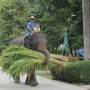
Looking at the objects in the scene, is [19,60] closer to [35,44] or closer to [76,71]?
[35,44]

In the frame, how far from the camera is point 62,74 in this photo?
1445 cm

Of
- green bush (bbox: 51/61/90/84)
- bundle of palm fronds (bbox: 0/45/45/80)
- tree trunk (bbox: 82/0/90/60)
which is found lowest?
green bush (bbox: 51/61/90/84)

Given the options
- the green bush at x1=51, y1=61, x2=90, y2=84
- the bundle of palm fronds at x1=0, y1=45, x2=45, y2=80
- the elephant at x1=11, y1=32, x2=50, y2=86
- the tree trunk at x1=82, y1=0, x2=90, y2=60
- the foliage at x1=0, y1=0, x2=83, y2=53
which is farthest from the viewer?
the foliage at x1=0, y1=0, x2=83, y2=53

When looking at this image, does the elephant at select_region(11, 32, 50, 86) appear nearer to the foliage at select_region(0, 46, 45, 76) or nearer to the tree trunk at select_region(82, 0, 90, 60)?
the foliage at select_region(0, 46, 45, 76)

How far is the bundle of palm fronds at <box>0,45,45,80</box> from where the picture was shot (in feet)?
40.3

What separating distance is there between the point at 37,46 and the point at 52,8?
23.1 feet

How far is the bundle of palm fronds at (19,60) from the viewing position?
12.3 meters

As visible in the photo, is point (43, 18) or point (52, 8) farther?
point (43, 18)

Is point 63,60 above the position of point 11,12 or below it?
below

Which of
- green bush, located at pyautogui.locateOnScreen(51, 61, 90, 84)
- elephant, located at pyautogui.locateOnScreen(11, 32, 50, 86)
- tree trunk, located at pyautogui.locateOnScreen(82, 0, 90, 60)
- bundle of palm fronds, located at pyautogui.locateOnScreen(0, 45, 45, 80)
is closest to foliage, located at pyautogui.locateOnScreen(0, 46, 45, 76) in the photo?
bundle of palm fronds, located at pyautogui.locateOnScreen(0, 45, 45, 80)

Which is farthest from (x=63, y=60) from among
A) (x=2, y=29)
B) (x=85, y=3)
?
(x=2, y=29)

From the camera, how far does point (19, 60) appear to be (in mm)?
12672

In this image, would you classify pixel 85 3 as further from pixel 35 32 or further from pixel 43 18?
pixel 43 18

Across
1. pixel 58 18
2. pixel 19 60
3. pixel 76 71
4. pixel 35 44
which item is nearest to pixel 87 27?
pixel 76 71
